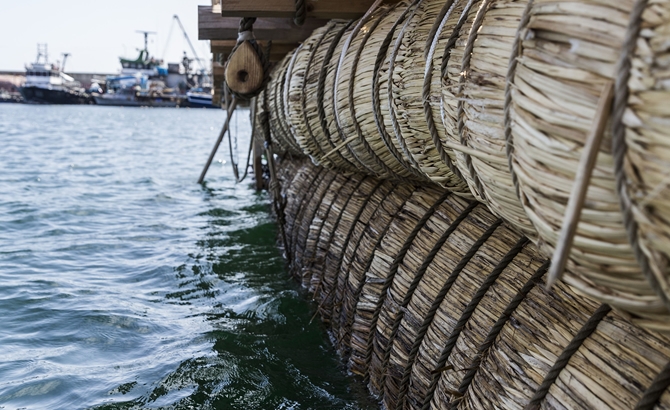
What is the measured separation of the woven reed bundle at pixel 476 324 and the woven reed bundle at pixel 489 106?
41cm

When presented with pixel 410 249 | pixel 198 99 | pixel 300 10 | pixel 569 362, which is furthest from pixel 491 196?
pixel 198 99

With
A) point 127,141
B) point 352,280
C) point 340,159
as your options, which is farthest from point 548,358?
point 127,141

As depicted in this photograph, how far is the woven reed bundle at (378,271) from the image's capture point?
3.40 m

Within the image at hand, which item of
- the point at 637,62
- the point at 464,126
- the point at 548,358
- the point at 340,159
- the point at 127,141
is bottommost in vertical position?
the point at 127,141

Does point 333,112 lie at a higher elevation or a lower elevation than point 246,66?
lower

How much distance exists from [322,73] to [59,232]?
6155 millimetres

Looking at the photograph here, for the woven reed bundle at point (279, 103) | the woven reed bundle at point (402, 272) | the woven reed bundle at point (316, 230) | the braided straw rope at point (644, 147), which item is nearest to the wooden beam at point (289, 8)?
the woven reed bundle at point (316, 230)

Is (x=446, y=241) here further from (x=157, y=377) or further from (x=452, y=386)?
(x=157, y=377)

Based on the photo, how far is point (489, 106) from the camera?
5.57 feet

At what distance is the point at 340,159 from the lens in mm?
4242

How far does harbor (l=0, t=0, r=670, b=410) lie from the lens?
4.05 feet

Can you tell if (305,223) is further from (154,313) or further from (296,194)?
(154,313)

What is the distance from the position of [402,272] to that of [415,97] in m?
0.96

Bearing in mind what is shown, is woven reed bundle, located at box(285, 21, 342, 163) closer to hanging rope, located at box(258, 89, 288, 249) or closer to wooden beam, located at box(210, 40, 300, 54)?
hanging rope, located at box(258, 89, 288, 249)
